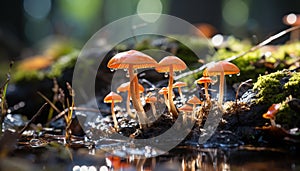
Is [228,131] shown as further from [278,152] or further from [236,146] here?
[278,152]

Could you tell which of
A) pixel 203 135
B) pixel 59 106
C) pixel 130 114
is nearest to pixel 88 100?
pixel 59 106

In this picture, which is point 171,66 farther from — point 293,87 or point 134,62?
point 293,87

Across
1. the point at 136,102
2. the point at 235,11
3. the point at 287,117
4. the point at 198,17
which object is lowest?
the point at 287,117

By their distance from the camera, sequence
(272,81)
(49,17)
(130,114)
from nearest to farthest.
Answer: (272,81)
(130,114)
(49,17)

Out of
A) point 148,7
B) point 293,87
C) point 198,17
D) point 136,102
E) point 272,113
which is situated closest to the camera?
point 272,113

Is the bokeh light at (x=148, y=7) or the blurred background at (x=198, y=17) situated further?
the bokeh light at (x=148, y=7)

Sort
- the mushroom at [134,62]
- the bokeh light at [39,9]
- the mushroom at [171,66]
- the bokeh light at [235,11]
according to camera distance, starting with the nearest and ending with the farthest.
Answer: the mushroom at [134,62] → the mushroom at [171,66] → the bokeh light at [235,11] → the bokeh light at [39,9]

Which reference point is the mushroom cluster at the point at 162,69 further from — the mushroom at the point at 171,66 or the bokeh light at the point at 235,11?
the bokeh light at the point at 235,11

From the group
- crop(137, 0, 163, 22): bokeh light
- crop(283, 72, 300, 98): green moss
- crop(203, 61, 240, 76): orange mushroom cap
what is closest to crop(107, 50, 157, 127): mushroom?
crop(203, 61, 240, 76): orange mushroom cap

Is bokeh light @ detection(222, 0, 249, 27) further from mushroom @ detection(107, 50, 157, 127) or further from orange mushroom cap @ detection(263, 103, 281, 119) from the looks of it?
orange mushroom cap @ detection(263, 103, 281, 119)

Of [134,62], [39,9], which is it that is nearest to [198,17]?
[134,62]

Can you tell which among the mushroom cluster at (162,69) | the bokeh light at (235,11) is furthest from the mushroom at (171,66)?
the bokeh light at (235,11)
